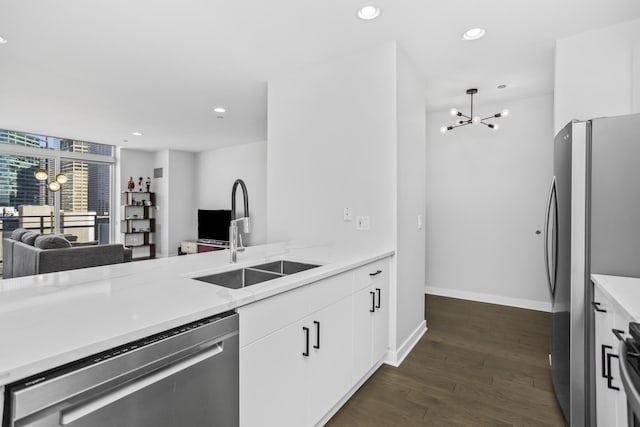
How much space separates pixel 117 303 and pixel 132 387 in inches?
13.1

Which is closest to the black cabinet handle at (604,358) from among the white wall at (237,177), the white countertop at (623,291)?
the white countertop at (623,291)

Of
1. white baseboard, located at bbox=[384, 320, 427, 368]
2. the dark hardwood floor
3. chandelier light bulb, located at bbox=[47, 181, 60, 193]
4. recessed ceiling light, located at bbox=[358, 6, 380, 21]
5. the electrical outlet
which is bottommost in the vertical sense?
the dark hardwood floor

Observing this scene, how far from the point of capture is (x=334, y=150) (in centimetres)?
285

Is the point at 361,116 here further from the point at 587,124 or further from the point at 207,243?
the point at 207,243

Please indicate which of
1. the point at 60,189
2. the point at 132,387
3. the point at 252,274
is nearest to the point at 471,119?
the point at 252,274

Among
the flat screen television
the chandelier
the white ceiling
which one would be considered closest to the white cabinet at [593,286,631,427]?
the white ceiling

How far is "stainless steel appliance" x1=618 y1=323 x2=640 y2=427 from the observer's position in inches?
35.7

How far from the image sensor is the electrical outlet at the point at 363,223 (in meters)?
2.66

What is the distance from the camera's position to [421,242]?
3148 mm

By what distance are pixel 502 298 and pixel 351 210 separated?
8.66 feet

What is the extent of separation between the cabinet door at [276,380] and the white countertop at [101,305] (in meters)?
0.22

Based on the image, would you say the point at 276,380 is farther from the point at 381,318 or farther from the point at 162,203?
the point at 162,203

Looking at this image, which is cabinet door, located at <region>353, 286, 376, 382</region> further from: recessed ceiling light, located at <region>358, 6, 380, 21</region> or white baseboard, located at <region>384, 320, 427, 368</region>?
recessed ceiling light, located at <region>358, 6, 380, 21</region>

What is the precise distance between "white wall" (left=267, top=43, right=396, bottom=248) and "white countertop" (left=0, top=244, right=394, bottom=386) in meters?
1.00
